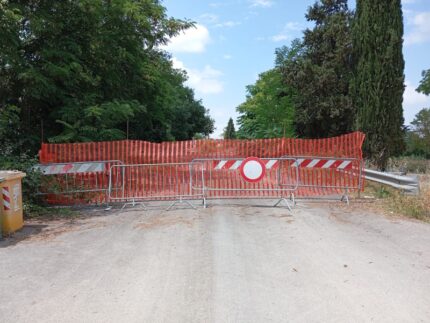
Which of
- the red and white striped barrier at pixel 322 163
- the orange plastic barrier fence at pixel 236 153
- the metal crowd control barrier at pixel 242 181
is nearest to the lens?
the metal crowd control barrier at pixel 242 181

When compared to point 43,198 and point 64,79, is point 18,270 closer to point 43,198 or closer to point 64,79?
point 43,198

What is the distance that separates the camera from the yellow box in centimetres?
800

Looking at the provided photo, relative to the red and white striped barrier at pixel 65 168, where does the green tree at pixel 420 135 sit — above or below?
above

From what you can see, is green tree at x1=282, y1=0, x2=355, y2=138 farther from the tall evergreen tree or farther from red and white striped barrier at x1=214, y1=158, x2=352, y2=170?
red and white striped barrier at x1=214, y1=158, x2=352, y2=170

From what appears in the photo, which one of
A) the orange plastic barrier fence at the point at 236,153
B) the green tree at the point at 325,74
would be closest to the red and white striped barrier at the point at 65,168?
the orange plastic barrier fence at the point at 236,153

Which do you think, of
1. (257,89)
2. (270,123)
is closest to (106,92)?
(270,123)

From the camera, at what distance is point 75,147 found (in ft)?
39.6

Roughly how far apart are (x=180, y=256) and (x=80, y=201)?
6.16 m

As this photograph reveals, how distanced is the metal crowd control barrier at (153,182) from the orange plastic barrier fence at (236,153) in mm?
383

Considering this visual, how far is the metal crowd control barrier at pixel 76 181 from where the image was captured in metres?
11.0

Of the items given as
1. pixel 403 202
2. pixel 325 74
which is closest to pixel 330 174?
pixel 403 202

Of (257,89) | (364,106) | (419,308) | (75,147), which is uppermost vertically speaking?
(257,89)

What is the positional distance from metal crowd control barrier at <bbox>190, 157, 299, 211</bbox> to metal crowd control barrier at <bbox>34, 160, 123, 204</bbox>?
99.9 inches

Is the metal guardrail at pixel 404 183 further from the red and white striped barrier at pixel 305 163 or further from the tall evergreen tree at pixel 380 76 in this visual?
the tall evergreen tree at pixel 380 76
